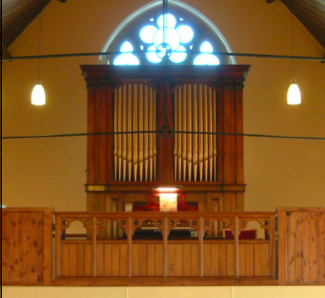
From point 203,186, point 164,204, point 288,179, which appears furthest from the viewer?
point 288,179

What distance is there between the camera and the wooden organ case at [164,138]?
10.8 metres

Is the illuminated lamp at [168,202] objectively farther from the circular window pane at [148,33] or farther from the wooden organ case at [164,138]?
the circular window pane at [148,33]

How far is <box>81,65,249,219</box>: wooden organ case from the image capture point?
10.8 metres

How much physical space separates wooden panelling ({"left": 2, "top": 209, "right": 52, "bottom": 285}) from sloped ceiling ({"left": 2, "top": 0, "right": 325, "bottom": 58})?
3.85 metres

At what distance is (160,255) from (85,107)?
5.01m

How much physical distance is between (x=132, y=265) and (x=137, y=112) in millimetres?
3688

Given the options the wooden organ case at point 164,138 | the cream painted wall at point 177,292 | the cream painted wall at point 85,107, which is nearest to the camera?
the cream painted wall at point 177,292

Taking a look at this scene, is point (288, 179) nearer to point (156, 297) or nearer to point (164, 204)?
point (164, 204)

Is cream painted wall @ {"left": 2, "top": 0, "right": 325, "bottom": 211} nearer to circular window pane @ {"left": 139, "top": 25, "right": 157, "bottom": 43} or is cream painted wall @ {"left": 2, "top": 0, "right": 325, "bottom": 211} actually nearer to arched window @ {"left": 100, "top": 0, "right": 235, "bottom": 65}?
arched window @ {"left": 100, "top": 0, "right": 235, "bottom": 65}

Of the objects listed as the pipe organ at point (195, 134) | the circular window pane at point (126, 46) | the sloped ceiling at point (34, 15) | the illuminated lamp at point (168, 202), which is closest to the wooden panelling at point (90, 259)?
the illuminated lamp at point (168, 202)

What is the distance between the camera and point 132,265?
8078mm

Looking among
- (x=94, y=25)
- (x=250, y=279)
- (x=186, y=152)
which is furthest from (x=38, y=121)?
(x=250, y=279)

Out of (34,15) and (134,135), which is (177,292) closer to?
(134,135)

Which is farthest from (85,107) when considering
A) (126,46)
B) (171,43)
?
(171,43)
